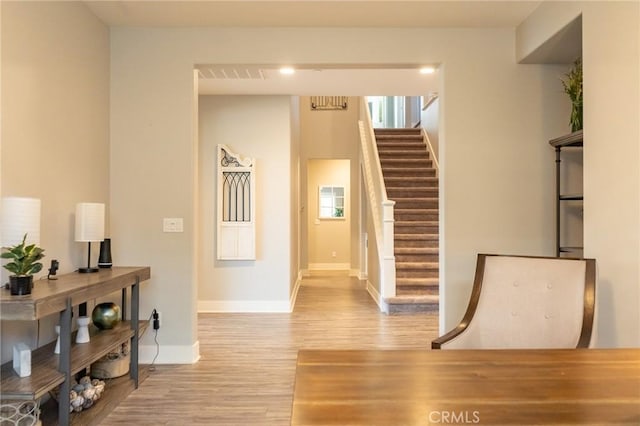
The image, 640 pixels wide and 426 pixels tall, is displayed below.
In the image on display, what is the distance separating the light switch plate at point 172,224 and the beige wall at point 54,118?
0.47 meters

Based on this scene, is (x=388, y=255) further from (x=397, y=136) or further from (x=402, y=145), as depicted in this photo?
(x=397, y=136)

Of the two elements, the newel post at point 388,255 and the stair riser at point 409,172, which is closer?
the newel post at point 388,255

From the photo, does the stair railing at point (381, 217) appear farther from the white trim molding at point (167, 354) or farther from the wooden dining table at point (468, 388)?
the wooden dining table at point (468, 388)

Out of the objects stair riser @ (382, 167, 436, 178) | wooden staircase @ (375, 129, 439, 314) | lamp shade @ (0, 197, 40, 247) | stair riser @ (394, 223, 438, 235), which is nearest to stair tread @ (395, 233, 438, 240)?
wooden staircase @ (375, 129, 439, 314)

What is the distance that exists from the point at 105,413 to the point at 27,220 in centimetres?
116

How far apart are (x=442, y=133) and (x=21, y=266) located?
110 inches

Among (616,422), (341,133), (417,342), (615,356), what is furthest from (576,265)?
(341,133)

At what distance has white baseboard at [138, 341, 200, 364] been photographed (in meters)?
3.38

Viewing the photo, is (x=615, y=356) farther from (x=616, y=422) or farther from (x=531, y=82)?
(x=531, y=82)

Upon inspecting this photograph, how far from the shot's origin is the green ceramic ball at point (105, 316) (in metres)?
2.79

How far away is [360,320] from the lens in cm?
482

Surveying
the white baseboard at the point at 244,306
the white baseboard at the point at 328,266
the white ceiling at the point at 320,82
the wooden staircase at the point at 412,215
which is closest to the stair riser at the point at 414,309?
the wooden staircase at the point at 412,215

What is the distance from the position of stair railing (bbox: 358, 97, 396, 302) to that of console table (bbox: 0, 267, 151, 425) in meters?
2.99

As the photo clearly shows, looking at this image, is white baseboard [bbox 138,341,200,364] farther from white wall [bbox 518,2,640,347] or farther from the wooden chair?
white wall [bbox 518,2,640,347]
